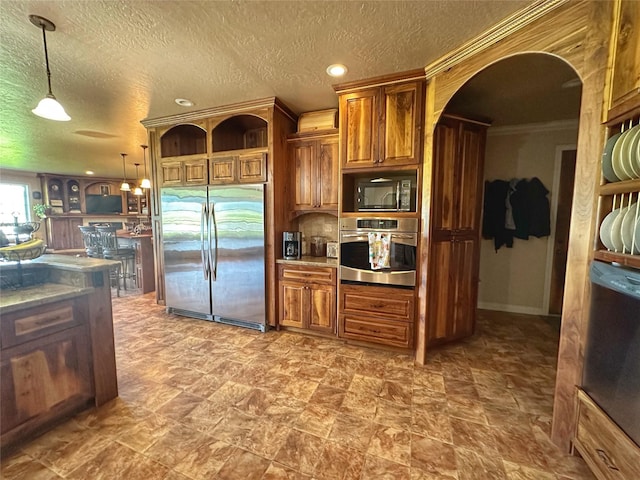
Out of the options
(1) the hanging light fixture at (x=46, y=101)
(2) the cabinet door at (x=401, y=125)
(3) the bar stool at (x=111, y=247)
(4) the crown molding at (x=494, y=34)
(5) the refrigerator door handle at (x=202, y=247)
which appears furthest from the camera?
(3) the bar stool at (x=111, y=247)

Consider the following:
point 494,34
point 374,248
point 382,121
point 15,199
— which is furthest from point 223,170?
point 15,199

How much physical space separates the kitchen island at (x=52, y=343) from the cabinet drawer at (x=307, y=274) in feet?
5.37

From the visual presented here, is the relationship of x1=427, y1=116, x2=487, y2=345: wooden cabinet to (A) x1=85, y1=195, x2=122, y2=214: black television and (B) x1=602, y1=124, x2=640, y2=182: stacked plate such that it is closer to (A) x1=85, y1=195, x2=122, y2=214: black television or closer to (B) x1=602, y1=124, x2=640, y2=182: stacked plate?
(B) x1=602, y1=124, x2=640, y2=182: stacked plate

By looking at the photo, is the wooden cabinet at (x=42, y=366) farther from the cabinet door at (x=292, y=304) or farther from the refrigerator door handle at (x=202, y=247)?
the cabinet door at (x=292, y=304)

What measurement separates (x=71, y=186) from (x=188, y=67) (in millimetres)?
9729

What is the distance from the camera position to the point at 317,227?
3525 mm

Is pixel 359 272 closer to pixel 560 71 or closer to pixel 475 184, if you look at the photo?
pixel 475 184

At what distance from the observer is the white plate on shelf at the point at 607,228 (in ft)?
4.17

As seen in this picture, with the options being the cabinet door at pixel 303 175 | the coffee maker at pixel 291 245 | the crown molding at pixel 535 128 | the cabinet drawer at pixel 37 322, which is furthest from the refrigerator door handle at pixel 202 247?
the crown molding at pixel 535 128

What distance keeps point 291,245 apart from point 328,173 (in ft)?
3.14

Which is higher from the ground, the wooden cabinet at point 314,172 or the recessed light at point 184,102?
the recessed light at point 184,102

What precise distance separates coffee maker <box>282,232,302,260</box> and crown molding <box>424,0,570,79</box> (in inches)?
81.7

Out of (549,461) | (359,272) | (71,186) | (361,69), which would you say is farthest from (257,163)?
(71,186)

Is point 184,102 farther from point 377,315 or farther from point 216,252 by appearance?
point 377,315
